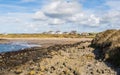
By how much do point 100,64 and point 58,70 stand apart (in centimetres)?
411

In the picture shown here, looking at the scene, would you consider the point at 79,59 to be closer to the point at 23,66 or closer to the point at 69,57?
the point at 69,57

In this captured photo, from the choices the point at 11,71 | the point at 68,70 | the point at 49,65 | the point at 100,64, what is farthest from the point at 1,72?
the point at 100,64

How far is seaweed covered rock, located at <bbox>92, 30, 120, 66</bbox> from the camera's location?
1095 inches

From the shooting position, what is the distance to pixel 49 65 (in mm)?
26578

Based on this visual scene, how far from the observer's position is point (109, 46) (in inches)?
1197

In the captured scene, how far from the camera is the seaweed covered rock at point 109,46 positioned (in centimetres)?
2782

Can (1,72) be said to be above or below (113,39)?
below

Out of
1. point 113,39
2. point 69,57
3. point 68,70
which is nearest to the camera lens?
point 68,70

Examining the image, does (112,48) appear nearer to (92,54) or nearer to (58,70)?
(92,54)

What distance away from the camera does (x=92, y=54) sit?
3108cm

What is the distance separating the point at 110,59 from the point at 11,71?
8798 millimetres

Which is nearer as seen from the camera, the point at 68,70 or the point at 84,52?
the point at 68,70

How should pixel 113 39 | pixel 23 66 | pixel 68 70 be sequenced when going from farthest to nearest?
pixel 113 39, pixel 23 66, pixel 68 70

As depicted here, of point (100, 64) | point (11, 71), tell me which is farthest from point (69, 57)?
point (11, 71)
